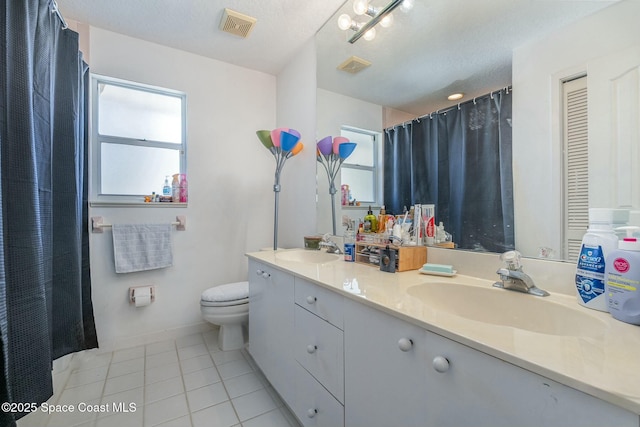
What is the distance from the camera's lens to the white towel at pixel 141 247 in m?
1.87

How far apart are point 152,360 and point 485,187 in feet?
7.39

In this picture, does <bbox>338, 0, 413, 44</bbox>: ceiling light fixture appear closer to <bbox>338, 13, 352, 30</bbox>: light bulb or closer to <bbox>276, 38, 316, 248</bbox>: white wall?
<bbox>338, 13, 352, 30</bbox>: light bulb

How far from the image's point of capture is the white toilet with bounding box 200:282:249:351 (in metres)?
1.79

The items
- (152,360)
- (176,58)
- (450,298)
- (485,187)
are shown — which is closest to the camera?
(450,298)

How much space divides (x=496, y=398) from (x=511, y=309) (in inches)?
17.0

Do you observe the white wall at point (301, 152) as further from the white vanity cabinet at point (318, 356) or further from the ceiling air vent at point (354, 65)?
the white vanity cabinet at point (318, 356)

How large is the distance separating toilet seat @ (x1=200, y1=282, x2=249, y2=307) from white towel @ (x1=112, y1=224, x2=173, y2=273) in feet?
1.57

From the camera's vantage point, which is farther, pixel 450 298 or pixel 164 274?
pixel 164 274

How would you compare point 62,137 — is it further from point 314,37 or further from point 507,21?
point 507,21

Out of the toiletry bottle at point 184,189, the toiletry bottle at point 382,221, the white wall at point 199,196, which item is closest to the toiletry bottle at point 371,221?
the toiletry bottle at point 382,221

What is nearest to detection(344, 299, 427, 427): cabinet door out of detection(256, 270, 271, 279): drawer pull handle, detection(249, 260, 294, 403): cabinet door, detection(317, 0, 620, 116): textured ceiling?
detection(249, 260, 294, 403): cabinet door

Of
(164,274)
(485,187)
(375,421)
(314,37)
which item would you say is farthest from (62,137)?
(485,187)

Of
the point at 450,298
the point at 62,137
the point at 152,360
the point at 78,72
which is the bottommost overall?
the point at 152,360

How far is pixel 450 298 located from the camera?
3.10 feet
